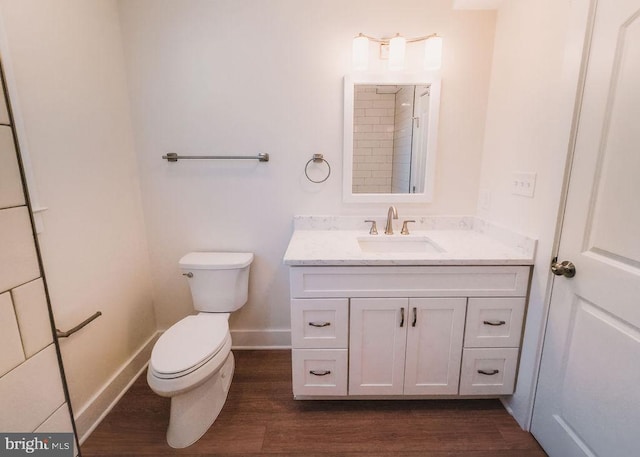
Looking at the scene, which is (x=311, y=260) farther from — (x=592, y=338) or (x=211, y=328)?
(x=592, y=338)

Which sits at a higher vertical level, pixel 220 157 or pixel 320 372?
pixel 220 157

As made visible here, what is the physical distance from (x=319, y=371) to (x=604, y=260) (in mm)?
1288

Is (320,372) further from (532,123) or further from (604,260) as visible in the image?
(532,123)

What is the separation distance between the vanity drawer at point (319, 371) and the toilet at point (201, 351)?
0.38 metres

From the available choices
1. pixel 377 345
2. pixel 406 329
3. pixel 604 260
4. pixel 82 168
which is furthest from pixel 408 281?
pixel 82 168

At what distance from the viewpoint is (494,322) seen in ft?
5.00

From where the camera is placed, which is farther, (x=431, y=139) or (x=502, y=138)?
(x=431, y=139)

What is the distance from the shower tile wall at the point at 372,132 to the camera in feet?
6.02

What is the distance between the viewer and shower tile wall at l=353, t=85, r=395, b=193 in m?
1.84

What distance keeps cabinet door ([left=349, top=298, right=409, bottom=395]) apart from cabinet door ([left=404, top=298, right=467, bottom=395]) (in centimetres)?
4

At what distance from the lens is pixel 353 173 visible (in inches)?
76.0

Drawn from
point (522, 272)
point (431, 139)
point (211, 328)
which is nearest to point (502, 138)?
point (431, 139)

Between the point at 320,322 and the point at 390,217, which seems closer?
the point at 320,322

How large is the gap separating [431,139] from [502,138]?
1.23ft
